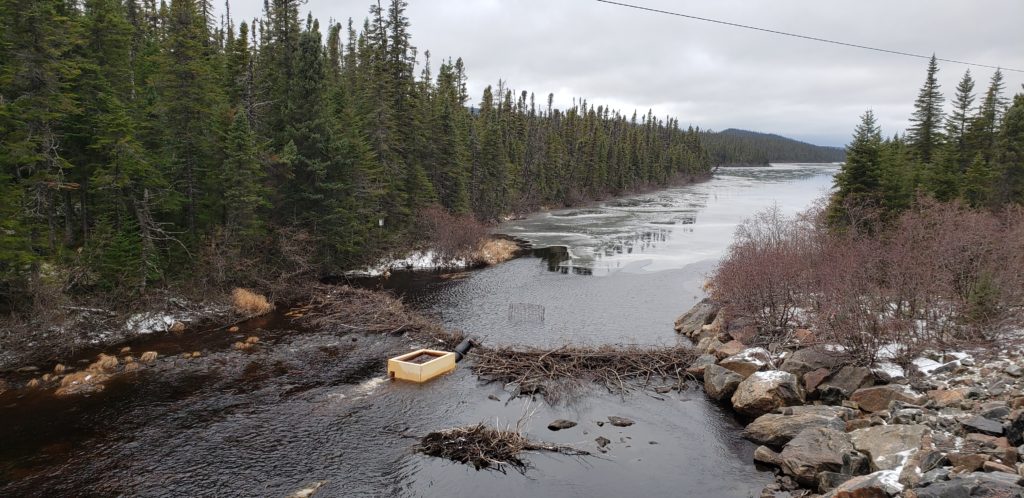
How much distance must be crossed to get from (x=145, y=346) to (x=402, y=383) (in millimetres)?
11076

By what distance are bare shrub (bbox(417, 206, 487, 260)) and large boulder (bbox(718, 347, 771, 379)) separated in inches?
940

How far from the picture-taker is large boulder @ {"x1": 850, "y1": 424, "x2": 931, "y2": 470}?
1121 centimetres

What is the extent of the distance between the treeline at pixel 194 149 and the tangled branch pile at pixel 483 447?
1651 cm

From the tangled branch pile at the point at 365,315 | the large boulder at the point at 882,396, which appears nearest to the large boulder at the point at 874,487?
the large boulder at the point at 882,396

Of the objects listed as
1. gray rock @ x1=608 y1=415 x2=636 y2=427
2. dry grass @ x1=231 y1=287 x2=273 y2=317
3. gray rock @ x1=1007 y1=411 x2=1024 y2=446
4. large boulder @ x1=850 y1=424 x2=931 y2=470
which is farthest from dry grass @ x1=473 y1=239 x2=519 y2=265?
gray rock @ x1=1007 y1=411 x2=1024 y2=446

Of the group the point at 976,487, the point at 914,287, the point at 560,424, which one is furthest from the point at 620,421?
the point at 914,287

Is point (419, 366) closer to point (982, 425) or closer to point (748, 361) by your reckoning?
point (748, 361)

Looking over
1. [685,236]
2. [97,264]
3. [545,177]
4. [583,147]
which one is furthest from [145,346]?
[583,147]

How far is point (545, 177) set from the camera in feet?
275

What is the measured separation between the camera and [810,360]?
17516mm

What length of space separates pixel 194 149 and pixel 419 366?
59.1 ft

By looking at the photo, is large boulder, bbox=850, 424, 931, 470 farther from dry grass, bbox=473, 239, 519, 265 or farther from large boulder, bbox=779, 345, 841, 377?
dry grass, bbox=473, 239, 519, 265

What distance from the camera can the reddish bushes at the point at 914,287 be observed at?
52.8 ft

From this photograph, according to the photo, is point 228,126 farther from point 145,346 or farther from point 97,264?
point 145,346
